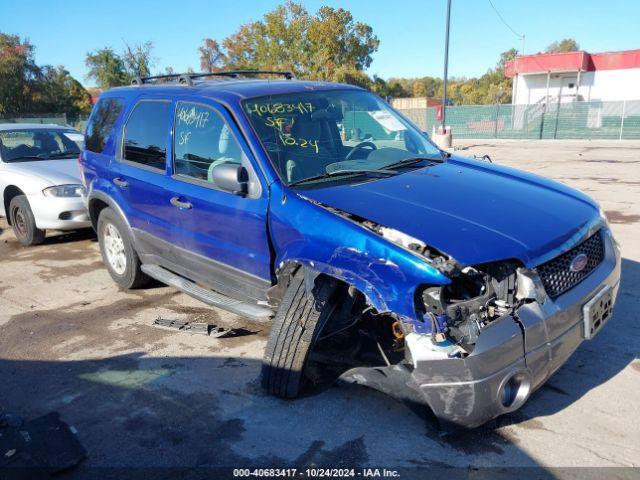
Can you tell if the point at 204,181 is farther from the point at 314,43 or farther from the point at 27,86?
the point at 27,86

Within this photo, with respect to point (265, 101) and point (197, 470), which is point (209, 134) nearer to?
point (265, 101)

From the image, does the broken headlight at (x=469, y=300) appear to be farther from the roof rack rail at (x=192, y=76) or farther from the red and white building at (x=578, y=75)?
the red and white building at (x=578, y=75)

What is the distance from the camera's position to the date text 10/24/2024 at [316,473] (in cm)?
268

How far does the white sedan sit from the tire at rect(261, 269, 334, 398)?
4.11 meters

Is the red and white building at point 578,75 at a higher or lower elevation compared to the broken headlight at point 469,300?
higher

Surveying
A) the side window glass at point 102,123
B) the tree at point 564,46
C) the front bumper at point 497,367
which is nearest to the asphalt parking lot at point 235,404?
the front bumper at point 497,367

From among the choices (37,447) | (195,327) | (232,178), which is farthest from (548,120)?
(37,447)

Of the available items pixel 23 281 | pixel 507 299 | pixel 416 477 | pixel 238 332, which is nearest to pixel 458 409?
pixel 416 477

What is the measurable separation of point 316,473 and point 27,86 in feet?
157

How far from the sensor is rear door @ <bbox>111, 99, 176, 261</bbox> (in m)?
4.37

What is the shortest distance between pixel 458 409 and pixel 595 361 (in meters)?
1.60

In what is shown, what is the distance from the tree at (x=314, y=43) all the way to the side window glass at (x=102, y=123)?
31.4 meters

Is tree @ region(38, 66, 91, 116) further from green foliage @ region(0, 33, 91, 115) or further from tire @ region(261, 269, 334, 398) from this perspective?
tire @ region(261, 269, 334, 398)

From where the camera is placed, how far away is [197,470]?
2768 millimetres
